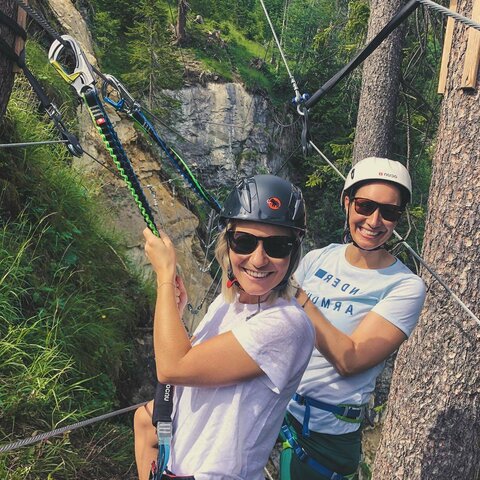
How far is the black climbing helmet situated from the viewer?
63.1 inches

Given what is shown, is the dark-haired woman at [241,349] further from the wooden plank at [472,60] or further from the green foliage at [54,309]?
the wooden plank at [472,60]

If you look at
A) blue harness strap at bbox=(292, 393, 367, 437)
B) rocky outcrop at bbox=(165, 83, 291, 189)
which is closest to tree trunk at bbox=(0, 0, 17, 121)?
blue harness strap at bbox=(292, 393, 367, 437)

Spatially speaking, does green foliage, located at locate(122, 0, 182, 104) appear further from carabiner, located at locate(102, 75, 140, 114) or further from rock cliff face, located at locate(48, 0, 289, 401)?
carabiner, located at locate(102, 75, 140, 114)

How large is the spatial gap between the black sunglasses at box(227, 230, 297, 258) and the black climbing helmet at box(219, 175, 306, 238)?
49 millimetres

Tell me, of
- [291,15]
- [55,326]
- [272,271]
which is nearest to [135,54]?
[55,326]

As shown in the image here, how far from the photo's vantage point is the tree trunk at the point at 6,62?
233cm

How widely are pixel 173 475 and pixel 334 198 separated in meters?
18.5

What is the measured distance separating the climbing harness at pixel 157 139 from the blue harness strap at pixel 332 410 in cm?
91

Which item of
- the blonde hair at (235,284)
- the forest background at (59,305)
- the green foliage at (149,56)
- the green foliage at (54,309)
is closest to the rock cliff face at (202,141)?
the forest background at (59,305)

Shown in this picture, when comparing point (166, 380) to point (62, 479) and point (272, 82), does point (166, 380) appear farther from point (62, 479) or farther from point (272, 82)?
point (272, 82)

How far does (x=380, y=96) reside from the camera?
6555mm

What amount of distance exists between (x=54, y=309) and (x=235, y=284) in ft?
7.49

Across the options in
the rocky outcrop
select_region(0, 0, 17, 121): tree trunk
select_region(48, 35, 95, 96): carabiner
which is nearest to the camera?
select_region(48, 35, 95, 96): carabiner

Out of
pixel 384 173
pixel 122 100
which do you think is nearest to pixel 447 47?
pixel 384 173
